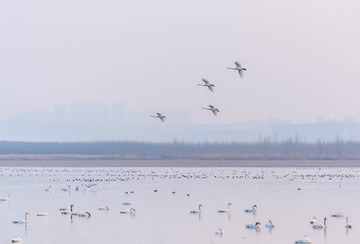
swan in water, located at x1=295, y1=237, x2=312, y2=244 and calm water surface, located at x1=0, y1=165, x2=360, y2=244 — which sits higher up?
calm water surface, located at x1=0, y1=165, x2=360, y2=244

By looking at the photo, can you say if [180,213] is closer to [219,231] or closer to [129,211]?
[129,211]

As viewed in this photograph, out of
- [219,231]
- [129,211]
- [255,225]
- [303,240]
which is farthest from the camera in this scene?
[129,211]

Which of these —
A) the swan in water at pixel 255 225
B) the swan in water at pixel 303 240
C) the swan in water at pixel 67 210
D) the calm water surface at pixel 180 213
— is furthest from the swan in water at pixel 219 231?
the swan in water at pixel 67 210

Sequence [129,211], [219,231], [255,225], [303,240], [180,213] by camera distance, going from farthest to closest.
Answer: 1. [129,211]
2. [180,213]
3. [255,225]
4. [219,231]
5. [303,240]

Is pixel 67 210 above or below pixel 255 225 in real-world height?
above

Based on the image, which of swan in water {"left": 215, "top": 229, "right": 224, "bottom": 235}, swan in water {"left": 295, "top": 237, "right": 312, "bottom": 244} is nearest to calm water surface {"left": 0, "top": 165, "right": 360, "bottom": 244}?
swan in water {"left": 215, "top": 229, "right": 224, "bottom": 235}

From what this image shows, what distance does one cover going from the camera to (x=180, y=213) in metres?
33.9

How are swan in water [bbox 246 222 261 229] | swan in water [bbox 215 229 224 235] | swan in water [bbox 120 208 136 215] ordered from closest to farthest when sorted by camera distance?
swan in water [bbox 215 229 224 235], swan in water [bbox 246 222 261 229], swan in water [bbox 120 208 136 215]

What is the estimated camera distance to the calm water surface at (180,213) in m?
26.2

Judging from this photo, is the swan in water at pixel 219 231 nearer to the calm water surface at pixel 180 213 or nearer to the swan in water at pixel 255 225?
the calm water surface at pixel 180 213

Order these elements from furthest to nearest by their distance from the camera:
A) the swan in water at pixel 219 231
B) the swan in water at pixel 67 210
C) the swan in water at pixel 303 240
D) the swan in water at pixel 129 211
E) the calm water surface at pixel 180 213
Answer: the swan in water at pixel 67 210 → the swan in water at pixel 129 211 → the swan in water at pixel 219 231 → the calm water surface at pixel 180 213 → the swan in water at pixel 303 240

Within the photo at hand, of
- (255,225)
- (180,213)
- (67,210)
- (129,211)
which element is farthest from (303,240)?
(67,210)

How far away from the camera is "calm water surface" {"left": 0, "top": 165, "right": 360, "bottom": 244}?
26172 millimetres

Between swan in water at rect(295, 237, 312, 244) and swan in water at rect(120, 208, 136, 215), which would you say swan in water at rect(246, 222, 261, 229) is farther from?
swan in water at rect(120, 208, 136, 215)
